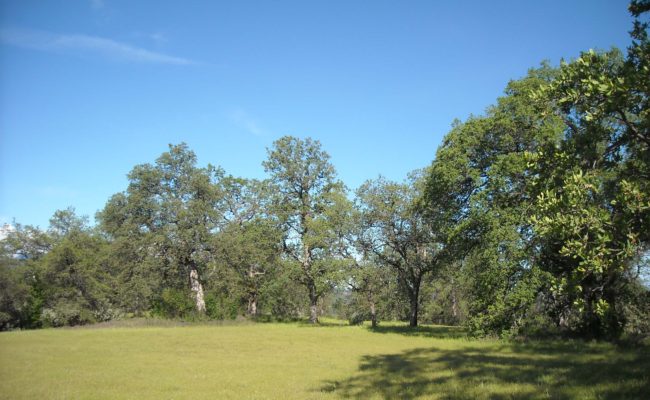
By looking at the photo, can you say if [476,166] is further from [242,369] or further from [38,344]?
[38,344]

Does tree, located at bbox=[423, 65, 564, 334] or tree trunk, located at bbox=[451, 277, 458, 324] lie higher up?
tree, located at bbox=[423, 65, 564, 334]

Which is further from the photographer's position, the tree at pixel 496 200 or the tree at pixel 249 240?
the tree at pixel 249 240

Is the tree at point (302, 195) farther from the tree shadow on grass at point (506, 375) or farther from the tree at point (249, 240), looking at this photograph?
the tree shadow on grass at point (506, 375)

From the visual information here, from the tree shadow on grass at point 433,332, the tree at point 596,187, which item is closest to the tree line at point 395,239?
the tree at point 596,187

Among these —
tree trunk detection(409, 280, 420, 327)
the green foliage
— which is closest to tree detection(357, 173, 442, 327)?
tree trunk detection(409, 280, 420, 327)

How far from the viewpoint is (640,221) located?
774 cm

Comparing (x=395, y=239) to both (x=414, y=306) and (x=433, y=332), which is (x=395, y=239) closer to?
(x=414, y=306)

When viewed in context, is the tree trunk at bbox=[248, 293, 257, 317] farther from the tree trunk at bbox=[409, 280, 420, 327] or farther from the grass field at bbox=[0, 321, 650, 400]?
the grass field at bbox=[0, 321, 650, 400]

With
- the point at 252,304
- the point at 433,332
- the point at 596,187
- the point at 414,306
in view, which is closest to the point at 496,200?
the point at 433,332

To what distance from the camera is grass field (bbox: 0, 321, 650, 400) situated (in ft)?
37.8

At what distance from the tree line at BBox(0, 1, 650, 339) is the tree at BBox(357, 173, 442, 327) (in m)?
0.14

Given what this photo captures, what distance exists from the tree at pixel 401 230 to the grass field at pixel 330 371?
43.0 ft

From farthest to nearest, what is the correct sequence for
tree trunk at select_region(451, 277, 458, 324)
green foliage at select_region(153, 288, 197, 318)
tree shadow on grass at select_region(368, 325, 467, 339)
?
tree trunk at select_region(451, 277, 458, 324) → green foliage at select_region(153, 288, 197, 318) → tree shadow on grass at select_region(368, 325, 467, 339)

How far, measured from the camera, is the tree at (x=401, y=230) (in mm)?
36594
